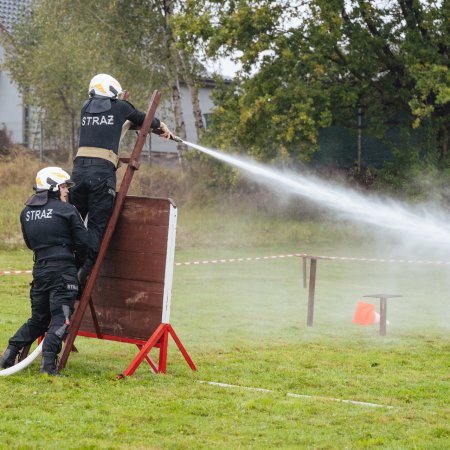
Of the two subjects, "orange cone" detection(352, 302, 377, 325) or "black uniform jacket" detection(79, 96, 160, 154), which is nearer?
"black uniform jacket" detection(79, 96, 160, 154)

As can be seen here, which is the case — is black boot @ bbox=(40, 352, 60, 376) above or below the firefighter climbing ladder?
below

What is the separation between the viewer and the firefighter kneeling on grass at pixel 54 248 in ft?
29.6

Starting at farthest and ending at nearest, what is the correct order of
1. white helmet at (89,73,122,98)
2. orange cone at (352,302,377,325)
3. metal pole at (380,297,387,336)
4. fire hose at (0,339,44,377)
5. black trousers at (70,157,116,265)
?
orange cone at (352,302,377,325)
metal pole at (380,297,387,336)
white helmet at (89,73,122,98)
black trousers at (70,157,116,265)
fire hose at (0,339,44,377)

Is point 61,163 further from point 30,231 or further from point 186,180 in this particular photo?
point 30,231

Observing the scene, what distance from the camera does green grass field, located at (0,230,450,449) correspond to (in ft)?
23.2

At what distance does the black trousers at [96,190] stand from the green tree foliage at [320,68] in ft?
58.9

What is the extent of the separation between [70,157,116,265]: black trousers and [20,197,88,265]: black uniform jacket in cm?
33

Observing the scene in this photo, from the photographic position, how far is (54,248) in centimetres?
905

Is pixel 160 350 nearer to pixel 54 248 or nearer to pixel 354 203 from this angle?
pixel 54 248

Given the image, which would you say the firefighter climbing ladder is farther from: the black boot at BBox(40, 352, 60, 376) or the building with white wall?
the building with white wall

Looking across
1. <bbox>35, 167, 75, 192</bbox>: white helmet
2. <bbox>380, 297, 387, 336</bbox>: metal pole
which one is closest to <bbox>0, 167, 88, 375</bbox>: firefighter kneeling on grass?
<bbox>35, 167, 75, 192</bbox>: white helmet

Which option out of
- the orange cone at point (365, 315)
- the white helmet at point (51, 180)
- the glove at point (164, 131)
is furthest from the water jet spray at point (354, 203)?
the white helmet at point (51, 180)

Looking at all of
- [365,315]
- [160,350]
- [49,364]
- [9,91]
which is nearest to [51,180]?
[49,364]

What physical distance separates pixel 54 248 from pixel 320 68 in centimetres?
1979
